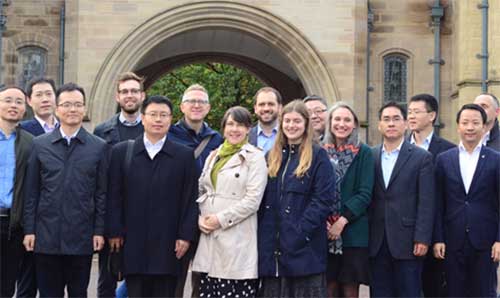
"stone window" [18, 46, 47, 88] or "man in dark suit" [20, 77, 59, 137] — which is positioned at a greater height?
"stone window" [18, 46, 47, 88]

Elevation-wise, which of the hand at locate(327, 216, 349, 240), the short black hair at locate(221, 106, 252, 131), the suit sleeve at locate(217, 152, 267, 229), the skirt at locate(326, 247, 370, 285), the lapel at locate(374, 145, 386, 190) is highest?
the short black hair at locate(221, 106, 252, 131)

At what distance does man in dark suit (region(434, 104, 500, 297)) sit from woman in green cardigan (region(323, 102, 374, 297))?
64 centimetres

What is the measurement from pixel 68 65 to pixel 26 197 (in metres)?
11.2

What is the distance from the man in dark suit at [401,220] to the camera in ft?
24.9

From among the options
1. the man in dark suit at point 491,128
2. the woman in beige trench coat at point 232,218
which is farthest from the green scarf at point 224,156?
the man in dark suit at point 491,128

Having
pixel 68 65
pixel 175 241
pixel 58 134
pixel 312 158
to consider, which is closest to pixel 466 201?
pixel 312 158

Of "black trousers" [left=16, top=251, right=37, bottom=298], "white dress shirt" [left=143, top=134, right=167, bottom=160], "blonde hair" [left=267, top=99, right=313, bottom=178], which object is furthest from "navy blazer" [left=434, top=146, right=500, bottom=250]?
"black trousers" [left=16, top=251, right=37, bottom=298]

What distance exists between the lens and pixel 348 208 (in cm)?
755

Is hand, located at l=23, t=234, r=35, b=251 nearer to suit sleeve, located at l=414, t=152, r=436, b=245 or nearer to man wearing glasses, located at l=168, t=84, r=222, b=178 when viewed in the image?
man wearing glasses, located at l=168, t=84, r=222, b=178

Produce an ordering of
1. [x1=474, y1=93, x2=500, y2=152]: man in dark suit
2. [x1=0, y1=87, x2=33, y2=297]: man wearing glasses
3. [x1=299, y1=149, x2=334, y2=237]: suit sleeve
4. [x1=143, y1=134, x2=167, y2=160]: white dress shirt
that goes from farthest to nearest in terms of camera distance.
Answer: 1. [x1=474, y1=93, x2=500, y2=152]: man in dark suit
2. [x1=0, y1=87, x2=33, y2=297]: man wearing glasses
3. [x1=143, y1=134, x2=167, y2=160]: white dress shirt
4. [x1=299, y1=149, x2=334, y2=237]: suit sleeve

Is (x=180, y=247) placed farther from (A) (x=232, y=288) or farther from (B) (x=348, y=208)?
(B) (x=348, y=208)

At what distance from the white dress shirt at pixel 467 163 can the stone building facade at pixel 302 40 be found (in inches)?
382

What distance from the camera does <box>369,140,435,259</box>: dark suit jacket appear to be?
757cm

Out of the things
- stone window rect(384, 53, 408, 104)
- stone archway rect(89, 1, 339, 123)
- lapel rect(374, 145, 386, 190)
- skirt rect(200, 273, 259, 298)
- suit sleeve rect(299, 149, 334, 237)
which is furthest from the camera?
stone window rect(384, 53, 408, 104)
